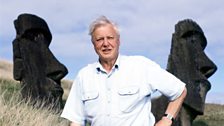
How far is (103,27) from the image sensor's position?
3902 millimetres

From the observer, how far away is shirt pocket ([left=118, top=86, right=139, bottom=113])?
389cm

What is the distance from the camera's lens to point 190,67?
1154cm

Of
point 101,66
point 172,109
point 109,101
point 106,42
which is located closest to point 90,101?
point 109,101

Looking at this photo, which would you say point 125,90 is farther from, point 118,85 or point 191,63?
point 191,63

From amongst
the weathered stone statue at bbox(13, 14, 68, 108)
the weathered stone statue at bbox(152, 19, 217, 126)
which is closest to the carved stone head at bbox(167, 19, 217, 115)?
the weathered stone statue at bbox(152, 19, 217, 126)

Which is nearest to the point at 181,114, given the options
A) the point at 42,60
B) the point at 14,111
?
the point at 42,60

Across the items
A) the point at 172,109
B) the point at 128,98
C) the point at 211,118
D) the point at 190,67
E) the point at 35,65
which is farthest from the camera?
the point at 211,118

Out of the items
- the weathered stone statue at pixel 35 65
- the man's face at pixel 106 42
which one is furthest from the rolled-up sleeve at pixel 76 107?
the weathered stone statue at pixel 35 65

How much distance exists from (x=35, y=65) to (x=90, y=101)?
8.27 meters

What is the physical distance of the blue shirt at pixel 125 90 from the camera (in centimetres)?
390

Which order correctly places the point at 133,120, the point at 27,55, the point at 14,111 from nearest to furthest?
the point at 133,120
the point at 14,111
the point at 27,55

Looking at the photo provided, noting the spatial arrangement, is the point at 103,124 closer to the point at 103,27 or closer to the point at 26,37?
the point at 103,27

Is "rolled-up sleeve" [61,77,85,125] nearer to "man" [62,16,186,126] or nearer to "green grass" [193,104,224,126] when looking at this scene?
"man" [62,16,186,126]

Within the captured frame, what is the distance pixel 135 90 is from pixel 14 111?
485cm
